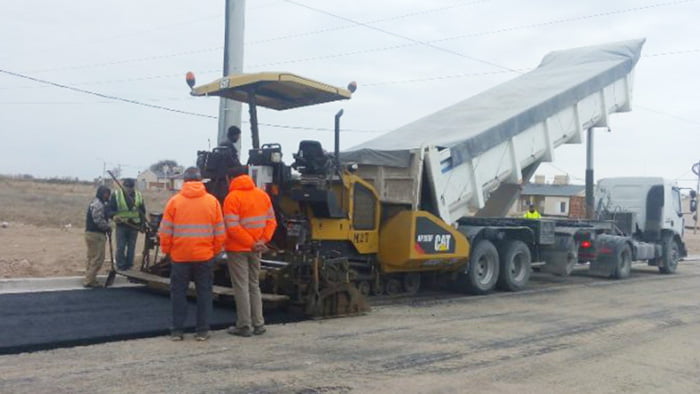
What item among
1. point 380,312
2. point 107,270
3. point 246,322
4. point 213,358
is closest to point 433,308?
point 380,312

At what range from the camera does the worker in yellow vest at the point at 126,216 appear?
1082cm

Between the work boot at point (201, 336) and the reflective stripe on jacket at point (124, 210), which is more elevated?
the reflective stripe on jacket at point (124, 210)

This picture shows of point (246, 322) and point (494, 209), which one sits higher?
point (494, 209)

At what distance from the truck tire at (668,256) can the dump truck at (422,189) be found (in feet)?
12.7

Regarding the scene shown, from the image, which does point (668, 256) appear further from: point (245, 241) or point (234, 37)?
point (245, 241)

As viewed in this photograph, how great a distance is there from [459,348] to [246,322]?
215 cm

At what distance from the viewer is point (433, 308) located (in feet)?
33.1

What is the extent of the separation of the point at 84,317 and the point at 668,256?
47.0 ft

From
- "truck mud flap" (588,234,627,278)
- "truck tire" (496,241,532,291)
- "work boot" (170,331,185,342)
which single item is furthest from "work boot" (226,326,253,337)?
"truck mud flap" (588,234,627,278)

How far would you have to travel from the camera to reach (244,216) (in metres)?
7.52

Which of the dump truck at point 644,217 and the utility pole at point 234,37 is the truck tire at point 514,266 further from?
the utility pole at point 234,37

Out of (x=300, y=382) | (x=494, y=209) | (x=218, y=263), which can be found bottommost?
(x=300, y=382)

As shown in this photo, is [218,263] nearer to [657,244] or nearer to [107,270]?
[107,270]

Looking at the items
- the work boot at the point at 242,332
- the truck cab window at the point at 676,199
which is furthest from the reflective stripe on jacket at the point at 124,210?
the truck cab window at the point at 676,199
